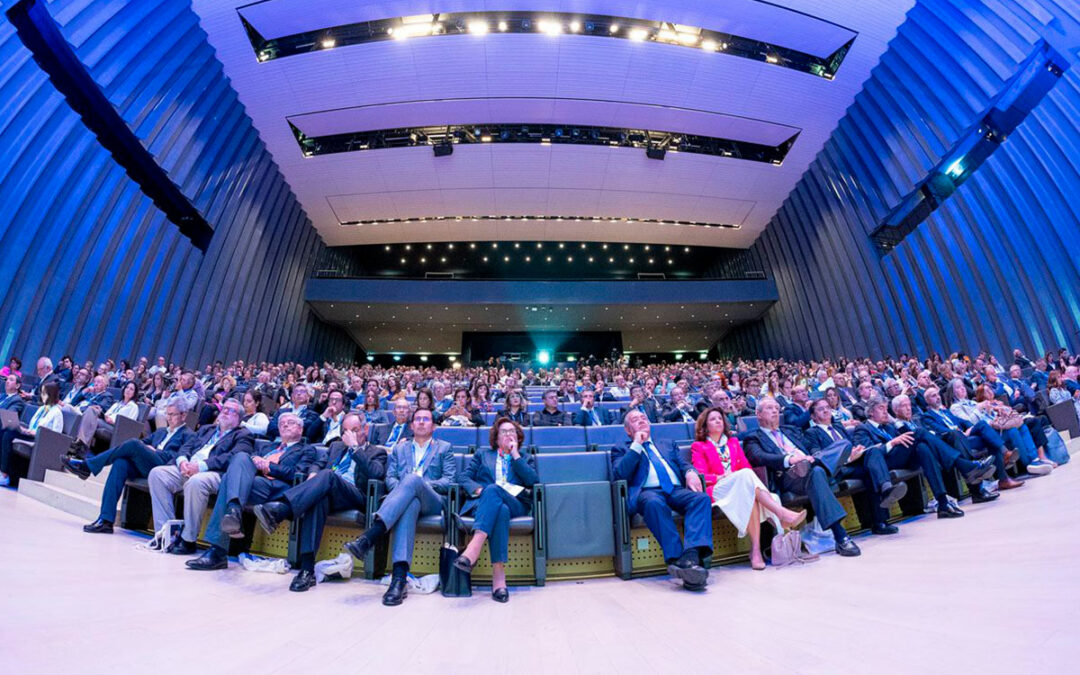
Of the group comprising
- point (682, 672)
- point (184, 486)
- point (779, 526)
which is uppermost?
point (184, 486)

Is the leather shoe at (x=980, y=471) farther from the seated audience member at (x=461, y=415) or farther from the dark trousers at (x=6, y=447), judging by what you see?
the dark trousers at (x=6, y=447)

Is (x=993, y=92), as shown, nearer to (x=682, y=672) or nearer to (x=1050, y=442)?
(x=1050, y=442)

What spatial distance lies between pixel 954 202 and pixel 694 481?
11.7 m

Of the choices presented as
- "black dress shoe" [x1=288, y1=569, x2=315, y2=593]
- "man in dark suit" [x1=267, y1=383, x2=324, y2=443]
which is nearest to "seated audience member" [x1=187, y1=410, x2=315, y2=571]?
"black dress shoe" [x1=288, y1=569, x2=315, y2=593]

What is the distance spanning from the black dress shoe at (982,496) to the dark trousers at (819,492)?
148cm

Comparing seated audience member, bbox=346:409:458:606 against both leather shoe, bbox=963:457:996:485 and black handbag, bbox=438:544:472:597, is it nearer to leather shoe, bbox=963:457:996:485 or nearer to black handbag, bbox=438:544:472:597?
black handbag, bbox=438:544:472:597

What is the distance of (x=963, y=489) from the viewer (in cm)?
407

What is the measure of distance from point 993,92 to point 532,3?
8952mm

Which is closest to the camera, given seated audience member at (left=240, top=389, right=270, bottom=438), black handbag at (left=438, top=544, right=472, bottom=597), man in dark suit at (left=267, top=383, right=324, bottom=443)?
black handbag at (left=438, top=544, right=472, bottom=597)

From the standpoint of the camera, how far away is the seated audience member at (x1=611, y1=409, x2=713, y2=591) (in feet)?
8.92

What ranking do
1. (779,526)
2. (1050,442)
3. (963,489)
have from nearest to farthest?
(779,526)
(963,489)
(1050,442)

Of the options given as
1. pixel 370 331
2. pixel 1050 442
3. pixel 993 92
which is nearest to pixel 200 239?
pixel 370 331

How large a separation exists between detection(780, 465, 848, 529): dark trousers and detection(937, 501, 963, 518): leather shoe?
3.00 ft

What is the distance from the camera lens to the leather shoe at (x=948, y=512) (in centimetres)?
344
